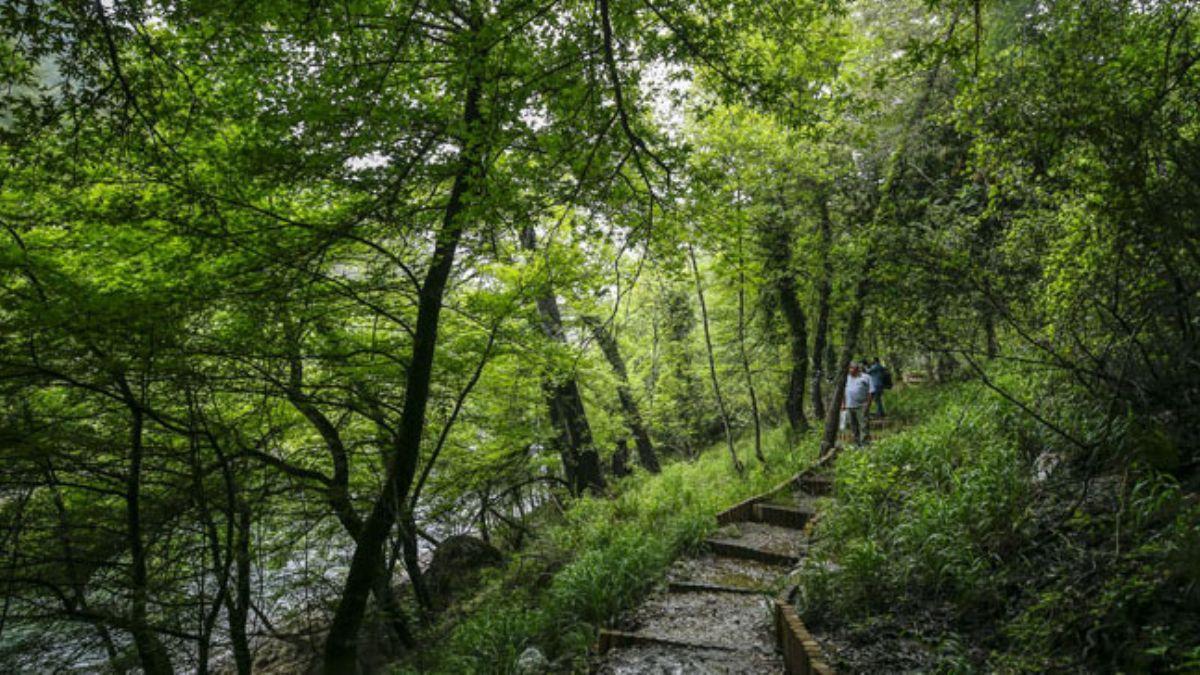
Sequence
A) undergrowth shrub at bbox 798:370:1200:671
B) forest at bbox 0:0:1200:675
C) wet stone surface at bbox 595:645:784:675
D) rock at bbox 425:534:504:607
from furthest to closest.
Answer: rock at bbox 425:534:504:607 < wet stone surface at bbox 595:645:784:675 < forest at bbox 0:0:1200:675 < undergrowth shrub at bbox 798:370:1200:671

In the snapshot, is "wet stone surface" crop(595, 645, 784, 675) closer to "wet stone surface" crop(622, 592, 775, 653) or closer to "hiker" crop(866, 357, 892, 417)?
"wet stone surface" crop(622, 592, 775, 653)

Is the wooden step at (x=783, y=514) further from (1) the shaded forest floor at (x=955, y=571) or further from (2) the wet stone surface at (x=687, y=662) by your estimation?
(2) the wet stone surface at (x=687, y=662)

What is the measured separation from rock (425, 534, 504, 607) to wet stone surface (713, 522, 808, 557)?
517 cm

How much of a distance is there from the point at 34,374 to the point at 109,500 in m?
3.03

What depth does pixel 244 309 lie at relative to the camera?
4.82 metres

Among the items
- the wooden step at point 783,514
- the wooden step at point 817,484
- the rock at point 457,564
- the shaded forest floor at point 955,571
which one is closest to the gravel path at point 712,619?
the shaded forest floor at point 955,571

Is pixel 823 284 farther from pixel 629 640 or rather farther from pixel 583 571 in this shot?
pixel 629 640

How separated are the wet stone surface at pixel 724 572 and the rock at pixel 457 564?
515 centimetres

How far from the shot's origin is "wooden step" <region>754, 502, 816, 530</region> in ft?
25.4

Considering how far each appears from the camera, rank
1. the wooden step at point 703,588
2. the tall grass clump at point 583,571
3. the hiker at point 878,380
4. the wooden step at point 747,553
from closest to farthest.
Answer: the tall grass clump at point 583,571, the wooden step at point 703,588, the wooden step at point 747,553, the hiker at point 878,380

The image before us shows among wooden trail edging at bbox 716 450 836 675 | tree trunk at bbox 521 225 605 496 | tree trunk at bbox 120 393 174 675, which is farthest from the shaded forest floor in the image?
tree trunk at bbox 521 225 605 496

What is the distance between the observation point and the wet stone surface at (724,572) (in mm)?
6055

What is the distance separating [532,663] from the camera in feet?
16.6

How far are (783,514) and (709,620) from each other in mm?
3220
